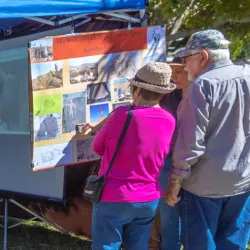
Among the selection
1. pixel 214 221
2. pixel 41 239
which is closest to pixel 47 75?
pixel 214 221

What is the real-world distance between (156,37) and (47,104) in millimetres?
960

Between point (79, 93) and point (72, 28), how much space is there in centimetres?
48

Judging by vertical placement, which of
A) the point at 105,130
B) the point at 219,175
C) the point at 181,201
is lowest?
the point at 181,201

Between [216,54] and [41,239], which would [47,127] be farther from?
[41,239]

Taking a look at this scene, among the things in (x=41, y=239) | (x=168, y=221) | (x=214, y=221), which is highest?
(x=214, y=221)

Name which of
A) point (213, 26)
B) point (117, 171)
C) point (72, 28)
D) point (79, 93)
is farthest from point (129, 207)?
point (213, 26)

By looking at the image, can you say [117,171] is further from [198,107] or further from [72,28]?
[72,28]

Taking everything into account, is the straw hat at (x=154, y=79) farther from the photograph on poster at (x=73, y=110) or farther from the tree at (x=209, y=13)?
the tree at (x=209, y=13)

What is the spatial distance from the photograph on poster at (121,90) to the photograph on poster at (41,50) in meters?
0.56

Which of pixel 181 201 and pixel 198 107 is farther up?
pixel 198 107

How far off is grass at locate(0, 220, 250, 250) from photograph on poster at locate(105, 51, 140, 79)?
1837 mm

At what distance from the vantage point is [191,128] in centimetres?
294

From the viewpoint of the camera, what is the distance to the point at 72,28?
3746mm

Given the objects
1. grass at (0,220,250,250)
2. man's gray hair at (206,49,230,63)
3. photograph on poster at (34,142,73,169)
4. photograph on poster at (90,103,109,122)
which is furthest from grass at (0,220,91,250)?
man's gray hair at (206,49,230,63)
